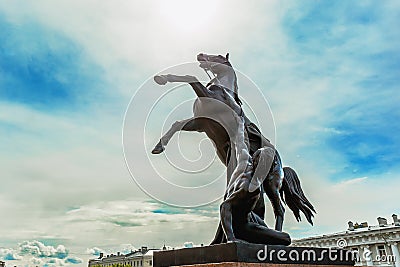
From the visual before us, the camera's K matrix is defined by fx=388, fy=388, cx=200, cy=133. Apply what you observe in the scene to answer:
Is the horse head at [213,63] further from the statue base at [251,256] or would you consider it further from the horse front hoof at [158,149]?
the statue base at [251,256]

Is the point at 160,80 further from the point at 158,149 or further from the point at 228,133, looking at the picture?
the point at 228,133

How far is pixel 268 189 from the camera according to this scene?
6188 mm

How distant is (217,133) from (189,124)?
48 cm

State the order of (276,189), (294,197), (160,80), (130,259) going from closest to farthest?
(160,80) < (276,189) < (294,197) < (130,259)

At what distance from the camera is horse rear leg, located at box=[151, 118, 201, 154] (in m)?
6.05

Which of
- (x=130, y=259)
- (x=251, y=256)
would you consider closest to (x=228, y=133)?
(x=251, y=256)

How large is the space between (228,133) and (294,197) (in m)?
1.75

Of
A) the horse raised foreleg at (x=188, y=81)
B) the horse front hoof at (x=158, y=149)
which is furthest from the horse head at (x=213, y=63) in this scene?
the horse front hoof at (x=158, y=149)

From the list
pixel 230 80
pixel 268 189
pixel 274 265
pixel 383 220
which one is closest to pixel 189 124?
pixel 230 80

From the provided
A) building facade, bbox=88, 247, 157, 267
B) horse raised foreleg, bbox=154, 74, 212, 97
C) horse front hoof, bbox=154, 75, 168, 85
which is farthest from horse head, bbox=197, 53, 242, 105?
building facade, bbox=88, 247, 157, 267

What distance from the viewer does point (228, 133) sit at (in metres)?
6.10

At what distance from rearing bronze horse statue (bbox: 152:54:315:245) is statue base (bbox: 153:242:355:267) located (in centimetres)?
78

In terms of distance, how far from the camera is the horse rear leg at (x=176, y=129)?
19.9 feet

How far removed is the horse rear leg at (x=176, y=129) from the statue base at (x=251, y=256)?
156 cm
